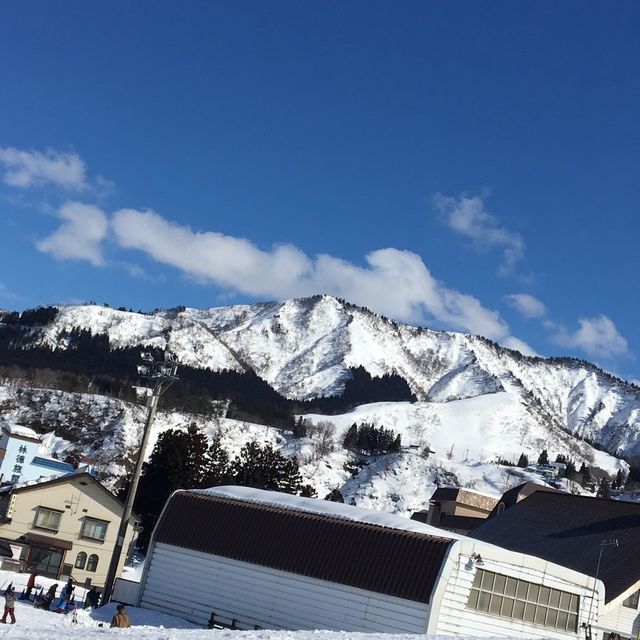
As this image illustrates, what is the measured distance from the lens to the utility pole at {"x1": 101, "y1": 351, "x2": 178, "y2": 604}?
28844 mm

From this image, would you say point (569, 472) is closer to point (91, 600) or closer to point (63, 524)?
point (63, 524)

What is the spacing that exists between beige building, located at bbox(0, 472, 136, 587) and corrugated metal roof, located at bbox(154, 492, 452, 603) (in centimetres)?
1665

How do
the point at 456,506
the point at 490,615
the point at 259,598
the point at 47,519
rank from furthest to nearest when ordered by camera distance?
the point at 456,506 → the point at 47,519 → the point at 259,598 → the point at 490,615

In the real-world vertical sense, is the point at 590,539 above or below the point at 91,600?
above

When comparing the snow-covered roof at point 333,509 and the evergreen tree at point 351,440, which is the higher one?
the evergreen tree at point 351,440

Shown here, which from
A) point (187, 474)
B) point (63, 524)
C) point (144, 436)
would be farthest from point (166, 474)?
point (144, 436)

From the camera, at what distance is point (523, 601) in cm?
2681

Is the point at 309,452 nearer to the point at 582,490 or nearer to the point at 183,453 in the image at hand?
the point at 582,490

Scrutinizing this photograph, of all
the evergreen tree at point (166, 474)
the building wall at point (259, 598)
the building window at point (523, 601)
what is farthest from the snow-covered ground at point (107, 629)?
the evergreen tree at point (166, 474)

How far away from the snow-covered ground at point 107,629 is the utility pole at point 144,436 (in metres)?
1.26

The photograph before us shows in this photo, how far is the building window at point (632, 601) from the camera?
37.4 meters

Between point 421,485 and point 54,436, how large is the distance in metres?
63.3

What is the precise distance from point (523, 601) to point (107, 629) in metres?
15.5

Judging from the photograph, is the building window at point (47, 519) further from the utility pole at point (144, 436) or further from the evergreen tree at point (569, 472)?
the evergreen tree at point (569, 472)
